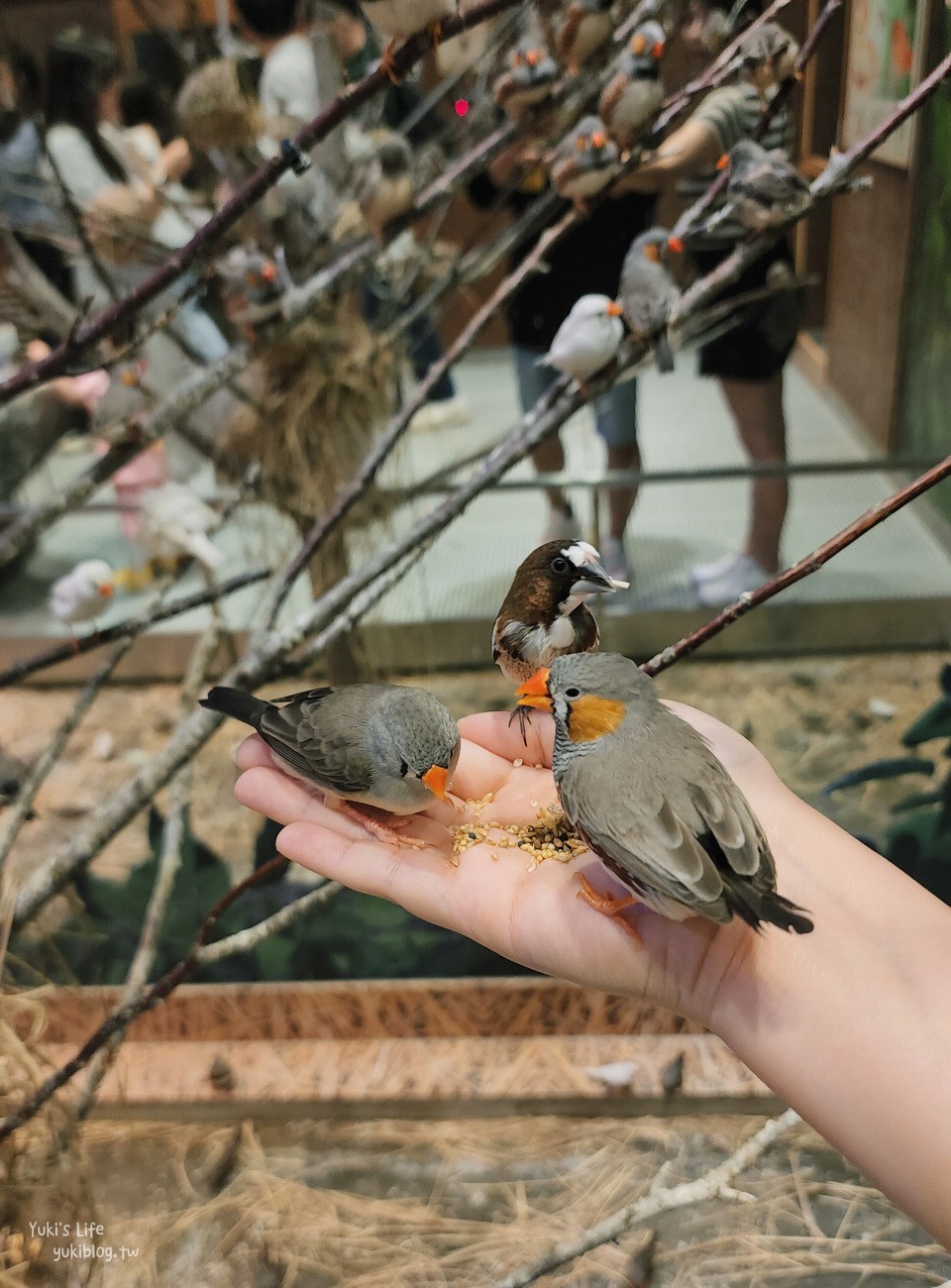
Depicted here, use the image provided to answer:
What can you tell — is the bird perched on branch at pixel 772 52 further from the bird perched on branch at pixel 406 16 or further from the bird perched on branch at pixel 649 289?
the bird perched on branch at pixel 406 16

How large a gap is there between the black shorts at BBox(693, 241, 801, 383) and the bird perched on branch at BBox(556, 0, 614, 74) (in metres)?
0.36

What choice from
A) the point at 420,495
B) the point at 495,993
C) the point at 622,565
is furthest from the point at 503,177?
the point at 495,993

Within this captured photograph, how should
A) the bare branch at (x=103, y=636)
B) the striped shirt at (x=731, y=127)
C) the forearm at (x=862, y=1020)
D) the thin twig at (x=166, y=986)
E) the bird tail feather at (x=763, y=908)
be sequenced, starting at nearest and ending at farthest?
the bird tail feather at (x=763, y=908)
the forearm at (x=862, y=1020)
the thin twig at (x=166, y=986)
the striped shirt at (x=731, y=127)
the bare branch at (x=103, y=636)

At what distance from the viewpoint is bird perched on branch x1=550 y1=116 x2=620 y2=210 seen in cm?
141

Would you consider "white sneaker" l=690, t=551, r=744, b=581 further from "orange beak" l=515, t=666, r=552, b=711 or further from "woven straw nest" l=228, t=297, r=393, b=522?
"orange beak" l=515, t=666, r=552, b=711

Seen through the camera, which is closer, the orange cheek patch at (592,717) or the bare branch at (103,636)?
the orange cheek patch at (592,717)

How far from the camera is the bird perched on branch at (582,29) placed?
4.53 ft

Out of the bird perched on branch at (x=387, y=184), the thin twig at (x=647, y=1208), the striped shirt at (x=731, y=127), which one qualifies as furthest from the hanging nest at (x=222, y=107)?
the thin twig at (x=647, y=1208)

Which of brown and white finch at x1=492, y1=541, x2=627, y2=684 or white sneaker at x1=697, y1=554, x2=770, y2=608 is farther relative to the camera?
white sneaker at x1=697, y1=554, x2=770, y2=608

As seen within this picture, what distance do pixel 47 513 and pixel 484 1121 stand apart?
135 centimetres

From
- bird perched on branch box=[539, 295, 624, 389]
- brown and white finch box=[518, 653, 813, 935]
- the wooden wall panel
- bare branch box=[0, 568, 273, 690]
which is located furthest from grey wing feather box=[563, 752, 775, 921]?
the wooden wall panel

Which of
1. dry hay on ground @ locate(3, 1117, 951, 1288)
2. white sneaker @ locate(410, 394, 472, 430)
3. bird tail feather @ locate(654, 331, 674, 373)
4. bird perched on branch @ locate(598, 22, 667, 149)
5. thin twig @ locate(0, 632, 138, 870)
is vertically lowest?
dry hay on ground @ locate(3, 1117, 951, 1288)

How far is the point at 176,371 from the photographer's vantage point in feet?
6.01

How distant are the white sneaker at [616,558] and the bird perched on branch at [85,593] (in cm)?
98
